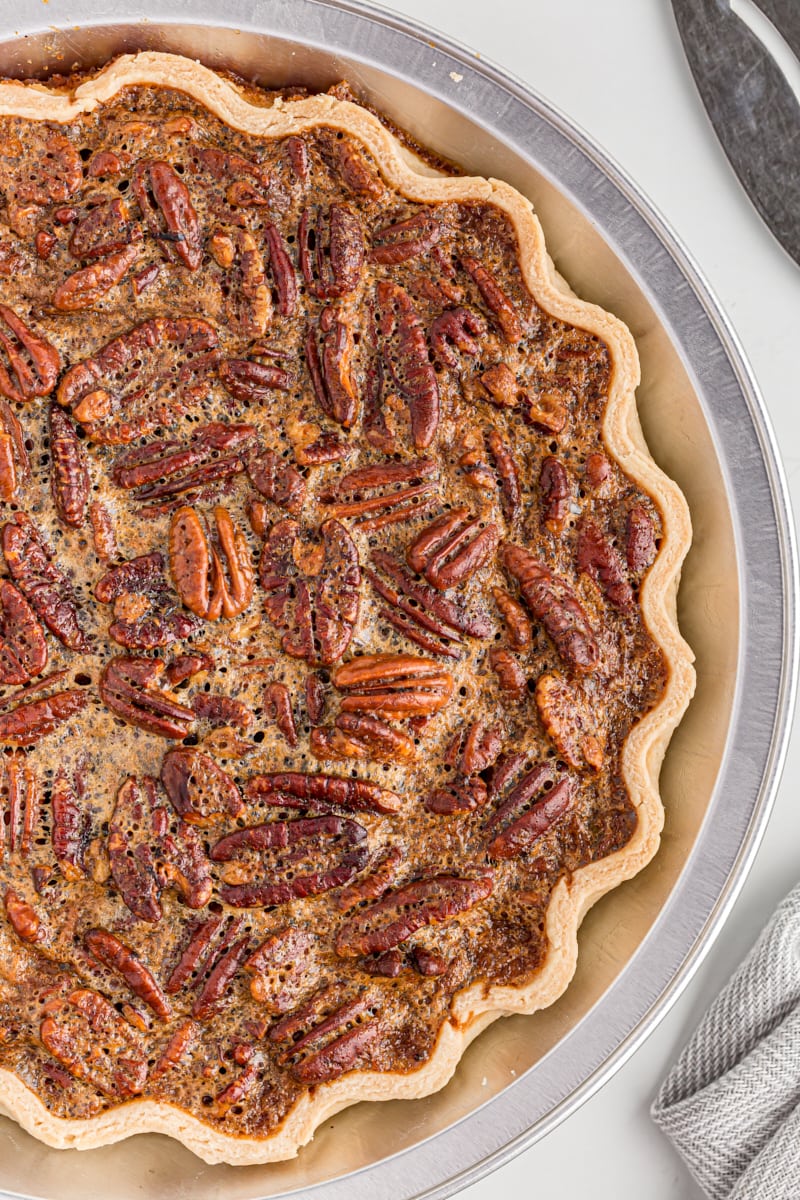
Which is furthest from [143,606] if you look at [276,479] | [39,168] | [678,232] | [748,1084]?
[748,1084]

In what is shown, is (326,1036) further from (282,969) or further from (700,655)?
(700,655)

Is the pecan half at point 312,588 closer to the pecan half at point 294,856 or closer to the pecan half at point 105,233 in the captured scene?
the pecan half at point 294,856

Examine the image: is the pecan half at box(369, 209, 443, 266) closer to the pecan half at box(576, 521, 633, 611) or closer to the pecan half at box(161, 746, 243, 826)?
the pecan half at box(576, 521, 633, 611)

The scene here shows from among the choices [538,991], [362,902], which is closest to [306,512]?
[362,902]

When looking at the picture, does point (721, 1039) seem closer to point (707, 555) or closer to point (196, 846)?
point (707, 555)

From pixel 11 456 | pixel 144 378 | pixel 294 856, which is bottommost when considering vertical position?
pixel 294 856
